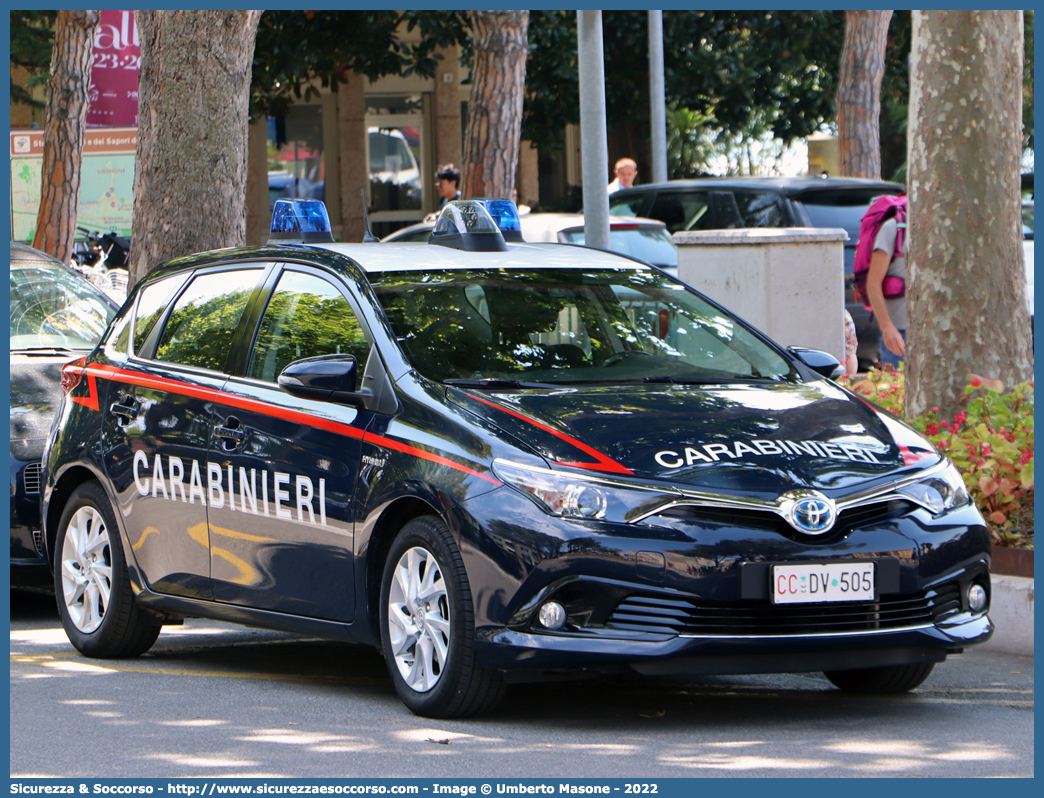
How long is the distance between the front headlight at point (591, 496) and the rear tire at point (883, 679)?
4.17 ft

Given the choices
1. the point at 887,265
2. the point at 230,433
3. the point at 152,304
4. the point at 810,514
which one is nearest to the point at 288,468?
the point at 230,433

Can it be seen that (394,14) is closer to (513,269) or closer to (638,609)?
(513,269)

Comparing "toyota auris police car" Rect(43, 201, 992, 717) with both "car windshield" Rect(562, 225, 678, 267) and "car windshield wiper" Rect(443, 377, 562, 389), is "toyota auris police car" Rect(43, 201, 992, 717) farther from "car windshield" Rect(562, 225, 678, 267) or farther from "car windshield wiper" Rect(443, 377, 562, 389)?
"car windshield" Rect(562, 225, 678, 267)

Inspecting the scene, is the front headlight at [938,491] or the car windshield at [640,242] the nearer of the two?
the front headlight at [938,491]

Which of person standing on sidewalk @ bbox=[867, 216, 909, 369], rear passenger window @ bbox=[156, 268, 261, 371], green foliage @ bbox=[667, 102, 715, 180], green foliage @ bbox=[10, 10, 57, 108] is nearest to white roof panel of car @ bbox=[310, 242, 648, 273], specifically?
rear passenger window @ bbox=[156, 268, 261, 371]

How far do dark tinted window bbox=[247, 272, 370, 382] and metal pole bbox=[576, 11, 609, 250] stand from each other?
13.4 ft

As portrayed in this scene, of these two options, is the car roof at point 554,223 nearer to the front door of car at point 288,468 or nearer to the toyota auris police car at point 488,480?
the toyota auris police car at point 488,480

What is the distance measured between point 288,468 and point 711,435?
5.16 feet

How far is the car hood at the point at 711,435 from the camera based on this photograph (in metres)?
5.27

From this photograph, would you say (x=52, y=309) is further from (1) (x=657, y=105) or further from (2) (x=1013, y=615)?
(1) (x=657, y=105)

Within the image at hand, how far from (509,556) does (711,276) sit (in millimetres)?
6542

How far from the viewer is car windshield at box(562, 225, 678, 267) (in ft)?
50.0

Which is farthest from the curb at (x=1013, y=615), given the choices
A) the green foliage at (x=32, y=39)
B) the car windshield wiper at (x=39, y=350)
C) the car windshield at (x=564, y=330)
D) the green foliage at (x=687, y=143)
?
the green foliage at (x=687, y=143)
